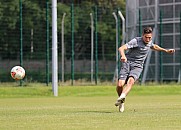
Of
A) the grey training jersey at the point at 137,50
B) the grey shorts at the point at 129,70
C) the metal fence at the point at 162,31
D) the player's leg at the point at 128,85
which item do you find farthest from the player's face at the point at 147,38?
the metal fence at the point at 162,31

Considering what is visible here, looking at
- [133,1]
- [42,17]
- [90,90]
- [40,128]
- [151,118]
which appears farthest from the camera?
[42,17]

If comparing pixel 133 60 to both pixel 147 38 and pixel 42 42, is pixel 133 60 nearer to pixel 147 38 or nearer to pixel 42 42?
pixel 147 38

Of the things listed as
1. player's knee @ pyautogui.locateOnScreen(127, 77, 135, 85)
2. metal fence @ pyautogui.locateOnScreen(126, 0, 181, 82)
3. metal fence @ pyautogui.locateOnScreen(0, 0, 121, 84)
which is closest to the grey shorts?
player's knee @ pyautogui.locateOnScreen(127, 77, 135, 85)

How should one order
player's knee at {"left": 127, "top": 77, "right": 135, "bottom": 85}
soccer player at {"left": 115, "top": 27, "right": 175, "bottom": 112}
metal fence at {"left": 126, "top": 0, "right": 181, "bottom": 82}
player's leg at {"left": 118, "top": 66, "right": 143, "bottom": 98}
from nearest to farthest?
player's leg at {"left": 118, "top": 66, "right": 143, "bottom": 98} → player's knee at {"left": 127, "top": 77, "right": 135, "bottom": 85} → soccer player at {"left": 115, "top": 27, "right": 175, "bottom": 112} → metal fence at {"left": 126, "top": 0, "right": 181, "bottom": 82}

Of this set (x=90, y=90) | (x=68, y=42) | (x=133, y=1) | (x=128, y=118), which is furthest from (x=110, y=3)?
(x=128, y=118)

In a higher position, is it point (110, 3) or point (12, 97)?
point (110, 3)

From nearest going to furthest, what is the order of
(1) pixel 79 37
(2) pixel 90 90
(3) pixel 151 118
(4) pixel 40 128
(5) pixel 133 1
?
(4) pixel 40 128 < (3) pixel 151 118 < (2) pixel 90 90 < (5) pixel 133 1 < (1) pixel 79 37

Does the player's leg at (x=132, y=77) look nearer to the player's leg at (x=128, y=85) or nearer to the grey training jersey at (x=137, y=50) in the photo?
the player's leg at (x=128, y=85)

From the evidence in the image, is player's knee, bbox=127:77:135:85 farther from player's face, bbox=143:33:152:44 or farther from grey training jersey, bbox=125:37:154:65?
player's face, bbox=143:33:152:44

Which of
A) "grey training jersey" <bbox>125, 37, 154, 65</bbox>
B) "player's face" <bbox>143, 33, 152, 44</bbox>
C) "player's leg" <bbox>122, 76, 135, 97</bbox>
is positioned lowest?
"player's leg" <bbox>122, 76, 135, 97</bbox>

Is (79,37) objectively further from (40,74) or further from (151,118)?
(151,118)

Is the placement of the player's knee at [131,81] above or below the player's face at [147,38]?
below

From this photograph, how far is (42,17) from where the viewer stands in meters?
48.8

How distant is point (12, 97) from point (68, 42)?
27.2m
